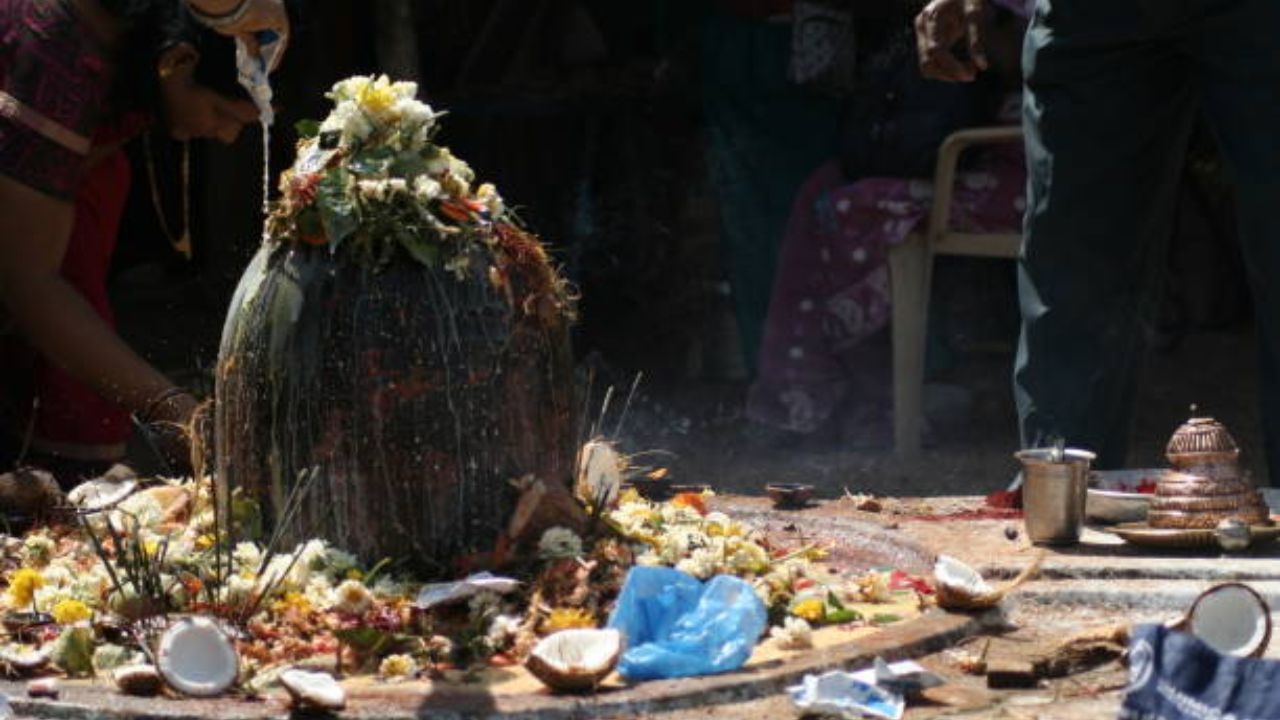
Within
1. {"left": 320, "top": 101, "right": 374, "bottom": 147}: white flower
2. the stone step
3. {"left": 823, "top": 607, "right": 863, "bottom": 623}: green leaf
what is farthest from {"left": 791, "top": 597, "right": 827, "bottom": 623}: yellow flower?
{"left": 320, "top": 101, "right": 374, "bottom": 147}: white flower

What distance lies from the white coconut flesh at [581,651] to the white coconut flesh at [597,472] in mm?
1198

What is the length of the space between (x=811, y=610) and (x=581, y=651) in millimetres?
765

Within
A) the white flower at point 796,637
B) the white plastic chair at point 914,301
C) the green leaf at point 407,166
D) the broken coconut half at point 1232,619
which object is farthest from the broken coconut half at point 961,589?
the white plastic chair at point 914,301

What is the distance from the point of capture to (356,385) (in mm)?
5211

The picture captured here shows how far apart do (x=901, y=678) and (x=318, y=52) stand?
6141 millimetres

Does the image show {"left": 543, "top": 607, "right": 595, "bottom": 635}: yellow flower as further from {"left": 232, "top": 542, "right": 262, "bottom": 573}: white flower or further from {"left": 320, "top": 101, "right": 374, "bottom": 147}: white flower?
{"left": 320, "top": 101, "right": 374, "bottom": 147}: white flower

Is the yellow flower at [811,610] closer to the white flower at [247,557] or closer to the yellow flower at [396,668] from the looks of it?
the yellow flower at [396,668]

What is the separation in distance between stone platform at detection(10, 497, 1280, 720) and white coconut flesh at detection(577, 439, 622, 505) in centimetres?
63

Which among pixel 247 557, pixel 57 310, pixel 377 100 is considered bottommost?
pixel 247 557

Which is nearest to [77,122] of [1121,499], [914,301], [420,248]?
[420,248]

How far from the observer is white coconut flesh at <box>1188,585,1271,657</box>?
440cm

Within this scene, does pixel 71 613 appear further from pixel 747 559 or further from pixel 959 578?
pixel 959 578

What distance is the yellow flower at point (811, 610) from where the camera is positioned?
5.11 m

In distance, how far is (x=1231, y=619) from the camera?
4.44 meters
